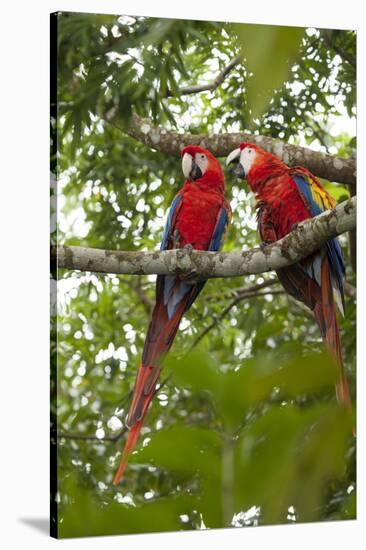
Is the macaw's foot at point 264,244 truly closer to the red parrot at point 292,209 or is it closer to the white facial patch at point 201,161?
the red parrot at point 292,209

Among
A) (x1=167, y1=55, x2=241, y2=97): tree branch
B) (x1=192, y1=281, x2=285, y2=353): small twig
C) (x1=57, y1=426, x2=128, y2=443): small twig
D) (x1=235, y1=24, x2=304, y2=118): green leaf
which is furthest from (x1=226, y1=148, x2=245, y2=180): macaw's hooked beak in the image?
(x1=235, y1=24, x2=304, y2=118): green leaf

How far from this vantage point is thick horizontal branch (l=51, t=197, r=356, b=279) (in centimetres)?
284

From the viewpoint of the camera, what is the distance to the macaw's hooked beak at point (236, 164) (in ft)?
9.73

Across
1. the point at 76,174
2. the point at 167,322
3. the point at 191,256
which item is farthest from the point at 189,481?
the point at 76,174

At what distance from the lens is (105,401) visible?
280cm

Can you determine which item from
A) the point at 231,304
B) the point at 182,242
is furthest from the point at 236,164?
the point at 231,304

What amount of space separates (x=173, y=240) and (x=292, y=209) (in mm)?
447

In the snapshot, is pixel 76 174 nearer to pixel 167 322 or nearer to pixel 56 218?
pixel 56 218

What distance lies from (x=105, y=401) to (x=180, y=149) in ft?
2.92

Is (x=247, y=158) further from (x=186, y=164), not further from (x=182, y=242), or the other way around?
(x=182, y=242)

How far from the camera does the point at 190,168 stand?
293 cm

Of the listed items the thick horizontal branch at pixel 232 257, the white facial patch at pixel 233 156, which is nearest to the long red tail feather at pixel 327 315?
the thick horizontal branch at pixel 232 257

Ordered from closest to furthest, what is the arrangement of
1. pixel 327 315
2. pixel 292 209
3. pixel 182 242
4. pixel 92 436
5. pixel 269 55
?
1. pixel 269 55
2. pixel 92 436
3. pixel 182 242
4. pixel 292 209
5. pixel 327 315

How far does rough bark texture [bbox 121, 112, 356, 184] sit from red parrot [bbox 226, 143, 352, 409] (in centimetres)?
3
